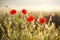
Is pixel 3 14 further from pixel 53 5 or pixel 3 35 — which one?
pixel 53 5

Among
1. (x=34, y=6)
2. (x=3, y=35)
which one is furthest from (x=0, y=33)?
(x=34, y=6)

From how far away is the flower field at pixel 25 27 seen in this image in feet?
4.31

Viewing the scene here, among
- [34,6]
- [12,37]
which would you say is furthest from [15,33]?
[34,6]

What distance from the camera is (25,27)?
133 cm

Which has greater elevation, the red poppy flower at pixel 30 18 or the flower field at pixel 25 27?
the red poppy flower at pixel 30 18

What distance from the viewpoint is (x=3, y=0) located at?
1.36 m

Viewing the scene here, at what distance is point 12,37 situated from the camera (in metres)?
1.32

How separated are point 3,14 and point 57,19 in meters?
0.52

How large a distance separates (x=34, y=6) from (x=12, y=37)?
361 millimetres

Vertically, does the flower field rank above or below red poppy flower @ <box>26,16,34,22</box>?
below

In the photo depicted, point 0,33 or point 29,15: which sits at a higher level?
point 29,15

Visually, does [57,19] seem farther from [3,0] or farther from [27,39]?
[3,0]

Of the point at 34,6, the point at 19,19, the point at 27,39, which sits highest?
the point at 34,6

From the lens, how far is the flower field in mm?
1312
